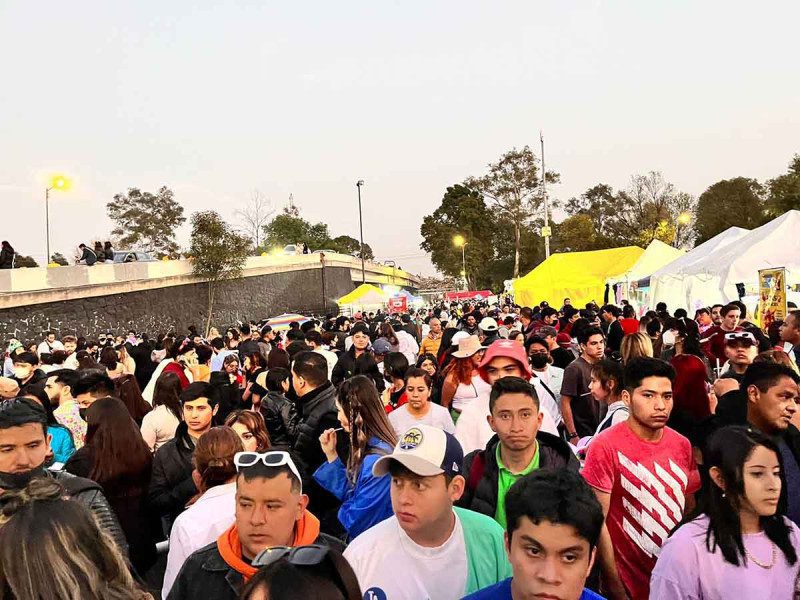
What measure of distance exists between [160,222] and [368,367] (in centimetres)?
6176

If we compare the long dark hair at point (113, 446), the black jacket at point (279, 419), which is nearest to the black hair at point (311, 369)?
the black jacket at point (279, 419)

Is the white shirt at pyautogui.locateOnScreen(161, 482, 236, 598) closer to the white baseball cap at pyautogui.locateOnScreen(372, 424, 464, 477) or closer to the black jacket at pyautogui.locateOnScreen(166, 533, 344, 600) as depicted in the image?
the black jacket at pyautogui.locateOnScreen(166, 533, 344, 600)

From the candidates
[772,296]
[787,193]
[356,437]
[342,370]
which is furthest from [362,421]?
[787,193]

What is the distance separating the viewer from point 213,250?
113ft

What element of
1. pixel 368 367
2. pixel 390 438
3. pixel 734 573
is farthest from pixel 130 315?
pixel 734 573

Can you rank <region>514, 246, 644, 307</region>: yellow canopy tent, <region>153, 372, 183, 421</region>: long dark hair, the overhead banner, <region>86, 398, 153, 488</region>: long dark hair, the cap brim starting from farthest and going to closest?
<region>514, 246, 644, 307</region>: yellow canopy tent → the overhead banner → <region>153, 372, 183, 421</region>: long dark hair → <region>86, 398, 153, 488</region>: long dark hair → the cap brim

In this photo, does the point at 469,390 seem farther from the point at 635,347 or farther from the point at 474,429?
the point at 635,347

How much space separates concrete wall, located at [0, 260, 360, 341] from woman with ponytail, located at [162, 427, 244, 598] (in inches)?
884

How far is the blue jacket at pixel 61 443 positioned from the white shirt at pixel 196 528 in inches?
104

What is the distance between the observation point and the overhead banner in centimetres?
1173

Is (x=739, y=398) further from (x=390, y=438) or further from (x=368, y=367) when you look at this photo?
(x=368, y=367)

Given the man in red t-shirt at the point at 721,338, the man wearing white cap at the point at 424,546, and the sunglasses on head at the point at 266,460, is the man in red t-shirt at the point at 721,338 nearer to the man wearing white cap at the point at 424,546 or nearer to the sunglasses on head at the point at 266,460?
the man wearing white cap at the point at 424,546

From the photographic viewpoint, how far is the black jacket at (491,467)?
11.1ft

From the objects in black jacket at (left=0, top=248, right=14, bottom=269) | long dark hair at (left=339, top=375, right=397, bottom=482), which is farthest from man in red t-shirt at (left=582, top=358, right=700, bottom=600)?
black jacket at (left=0, top=248, right=14, bottom=269)
